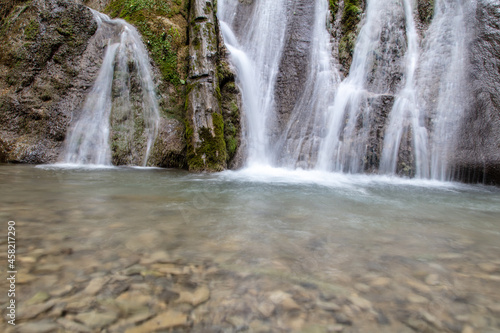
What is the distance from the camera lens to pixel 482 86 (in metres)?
7.73

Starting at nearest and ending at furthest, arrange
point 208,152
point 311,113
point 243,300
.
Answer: point 243,300 < point 208,152 < point 311,113

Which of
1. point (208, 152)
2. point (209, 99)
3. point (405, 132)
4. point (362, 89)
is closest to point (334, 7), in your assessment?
point (362, 89)

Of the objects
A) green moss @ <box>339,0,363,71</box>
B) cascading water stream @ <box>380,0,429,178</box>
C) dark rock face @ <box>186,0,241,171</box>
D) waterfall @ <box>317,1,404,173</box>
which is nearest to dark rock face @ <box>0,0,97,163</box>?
dark rock face @ <box>186,0,241,171</box>

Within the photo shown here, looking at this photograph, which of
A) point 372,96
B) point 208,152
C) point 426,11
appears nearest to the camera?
point 208,152

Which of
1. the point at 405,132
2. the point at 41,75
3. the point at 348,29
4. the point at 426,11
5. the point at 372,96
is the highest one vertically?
the point at 426,11

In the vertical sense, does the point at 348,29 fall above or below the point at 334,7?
below

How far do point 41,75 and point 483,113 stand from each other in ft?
43.6

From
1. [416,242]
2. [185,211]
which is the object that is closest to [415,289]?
[416,242]

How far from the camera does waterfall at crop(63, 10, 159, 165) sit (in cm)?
855

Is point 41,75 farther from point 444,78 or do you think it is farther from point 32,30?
point 444,78

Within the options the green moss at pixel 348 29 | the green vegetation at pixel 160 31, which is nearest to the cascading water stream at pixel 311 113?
the green moss at pixel 348 29

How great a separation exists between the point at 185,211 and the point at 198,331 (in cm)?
223

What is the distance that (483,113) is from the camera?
7.41 meters

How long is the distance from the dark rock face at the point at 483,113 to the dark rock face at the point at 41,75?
37.8ft
